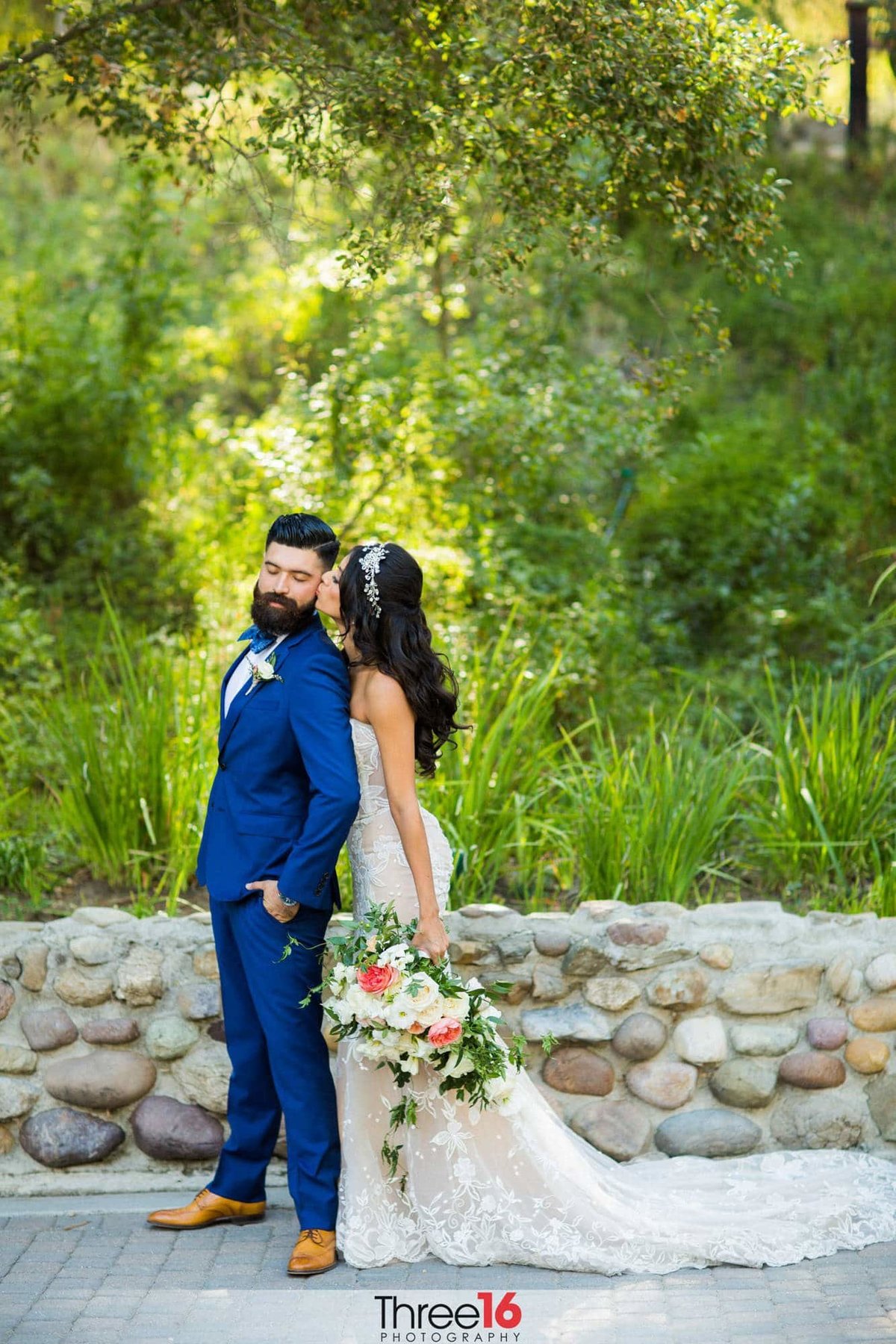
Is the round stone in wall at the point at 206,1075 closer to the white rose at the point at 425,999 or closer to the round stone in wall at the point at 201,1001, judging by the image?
the round stone in wall at the point at 201,1001

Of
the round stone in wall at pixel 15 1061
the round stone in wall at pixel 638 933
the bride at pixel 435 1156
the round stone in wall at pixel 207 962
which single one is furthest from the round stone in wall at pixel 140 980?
the round stone in wall at pixel 638 933

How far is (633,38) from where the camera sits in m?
4.14

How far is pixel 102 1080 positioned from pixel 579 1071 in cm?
150

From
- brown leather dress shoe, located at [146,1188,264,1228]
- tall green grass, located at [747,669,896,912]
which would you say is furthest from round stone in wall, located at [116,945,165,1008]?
tall green grass, located at [747,669,896,912]

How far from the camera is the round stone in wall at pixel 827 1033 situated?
4.26 meters

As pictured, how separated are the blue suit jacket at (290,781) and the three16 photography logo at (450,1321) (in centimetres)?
104

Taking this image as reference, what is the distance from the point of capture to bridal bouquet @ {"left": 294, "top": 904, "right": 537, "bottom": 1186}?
348cm

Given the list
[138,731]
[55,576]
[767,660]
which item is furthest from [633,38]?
[55,576]

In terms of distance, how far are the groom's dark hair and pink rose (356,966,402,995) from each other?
1.13 meters

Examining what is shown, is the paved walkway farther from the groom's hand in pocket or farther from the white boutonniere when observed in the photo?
the white boutonniere

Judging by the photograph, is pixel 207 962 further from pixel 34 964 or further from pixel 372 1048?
pixel 372 1048

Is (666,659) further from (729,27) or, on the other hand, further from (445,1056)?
(445,1056)

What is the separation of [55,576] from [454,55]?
475cm

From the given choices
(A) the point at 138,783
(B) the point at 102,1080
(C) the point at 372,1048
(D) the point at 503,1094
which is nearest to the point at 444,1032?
(C) the point at 372,1048
